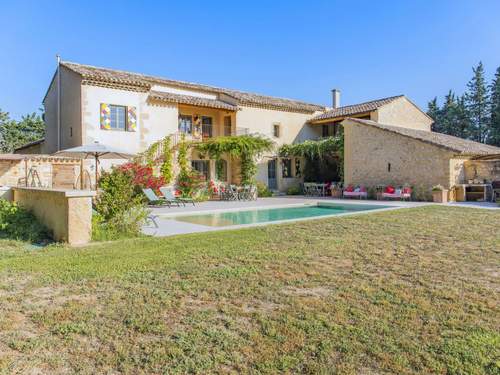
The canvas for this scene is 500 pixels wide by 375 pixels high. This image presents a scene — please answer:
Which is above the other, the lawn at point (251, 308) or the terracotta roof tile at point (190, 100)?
the terracotta roof tile at point (190, 100)

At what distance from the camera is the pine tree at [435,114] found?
42372 millimetres

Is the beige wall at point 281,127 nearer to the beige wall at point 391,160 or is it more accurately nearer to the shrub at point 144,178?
the beige wall at point 391,160

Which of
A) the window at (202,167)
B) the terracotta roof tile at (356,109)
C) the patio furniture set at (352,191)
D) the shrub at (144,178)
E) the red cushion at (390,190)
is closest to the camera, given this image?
the shrub at (144,178)

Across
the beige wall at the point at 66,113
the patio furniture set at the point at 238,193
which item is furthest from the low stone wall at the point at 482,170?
the beige wall at the point at 66,113

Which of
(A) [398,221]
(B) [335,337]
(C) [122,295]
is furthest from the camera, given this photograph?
(A) [398,221]

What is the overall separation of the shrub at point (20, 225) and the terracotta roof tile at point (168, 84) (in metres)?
11.0

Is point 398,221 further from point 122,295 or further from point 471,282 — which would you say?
point 122,295

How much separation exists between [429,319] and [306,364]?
60.8 inches

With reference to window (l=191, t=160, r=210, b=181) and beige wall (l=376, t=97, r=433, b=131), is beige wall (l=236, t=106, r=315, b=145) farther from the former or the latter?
beige wall (l=376, t=97, r=433, b=131)

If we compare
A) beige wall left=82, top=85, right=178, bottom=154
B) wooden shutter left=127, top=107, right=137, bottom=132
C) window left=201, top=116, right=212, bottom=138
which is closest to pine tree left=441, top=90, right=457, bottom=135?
window left=201, top=116, right=212, bottom=138

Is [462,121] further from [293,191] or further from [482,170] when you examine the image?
[293,191]

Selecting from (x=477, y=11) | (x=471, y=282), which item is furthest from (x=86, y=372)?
(x=477, y=11)

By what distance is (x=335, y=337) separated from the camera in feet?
10.5

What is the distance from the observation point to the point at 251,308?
12.8ft
